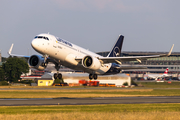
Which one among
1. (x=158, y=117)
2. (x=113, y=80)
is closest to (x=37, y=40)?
(x=158, y=117)

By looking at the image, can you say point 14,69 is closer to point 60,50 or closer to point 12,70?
point 12,70

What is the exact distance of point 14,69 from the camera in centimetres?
14425

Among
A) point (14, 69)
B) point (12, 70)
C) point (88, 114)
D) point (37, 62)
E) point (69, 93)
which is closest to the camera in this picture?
point (88, 114)

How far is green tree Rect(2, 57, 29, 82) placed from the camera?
466 ft

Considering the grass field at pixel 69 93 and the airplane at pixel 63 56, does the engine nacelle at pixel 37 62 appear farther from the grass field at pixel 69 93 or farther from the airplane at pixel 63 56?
the grass field at pixel 69 93

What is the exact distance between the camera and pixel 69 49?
46.9m

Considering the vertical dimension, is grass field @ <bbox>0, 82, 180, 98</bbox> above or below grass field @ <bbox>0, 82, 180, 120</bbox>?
above

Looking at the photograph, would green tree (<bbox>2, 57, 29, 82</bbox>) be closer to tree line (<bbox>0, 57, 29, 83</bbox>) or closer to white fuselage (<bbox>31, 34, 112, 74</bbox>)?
tree line (<bbox>0, 57, 29, 83</bbox>)

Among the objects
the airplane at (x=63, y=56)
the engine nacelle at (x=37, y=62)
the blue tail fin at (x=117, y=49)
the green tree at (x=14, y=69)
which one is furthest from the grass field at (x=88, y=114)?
the green tree at (x=14, y=69)

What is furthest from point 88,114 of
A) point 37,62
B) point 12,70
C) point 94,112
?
point 12,70

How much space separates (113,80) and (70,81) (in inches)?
707

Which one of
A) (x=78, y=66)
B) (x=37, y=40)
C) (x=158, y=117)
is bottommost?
(x=158, y=117)

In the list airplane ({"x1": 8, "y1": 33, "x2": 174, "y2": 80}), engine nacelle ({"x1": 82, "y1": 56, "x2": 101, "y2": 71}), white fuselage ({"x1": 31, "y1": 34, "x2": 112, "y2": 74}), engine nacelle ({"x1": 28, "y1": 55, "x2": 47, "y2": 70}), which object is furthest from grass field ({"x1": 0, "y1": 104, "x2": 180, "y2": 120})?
engine nacelle ({"x1": 28, "y1": 55, "x2": 47, "y2": 70})

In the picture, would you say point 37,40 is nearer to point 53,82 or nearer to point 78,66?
point 78,66
